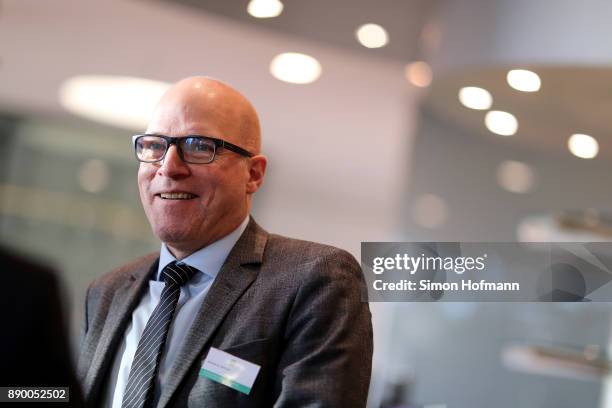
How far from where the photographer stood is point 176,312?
2.35 meters

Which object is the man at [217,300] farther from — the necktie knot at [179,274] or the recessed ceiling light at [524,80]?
the recessed ceiling light at [524,80]

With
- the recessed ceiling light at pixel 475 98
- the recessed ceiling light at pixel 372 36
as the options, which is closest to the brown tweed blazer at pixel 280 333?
the recessed ceiling light at pixel 475 98

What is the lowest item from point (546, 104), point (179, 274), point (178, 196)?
point (179, 274)

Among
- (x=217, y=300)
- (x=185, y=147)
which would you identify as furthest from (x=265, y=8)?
(x=217, y=300)

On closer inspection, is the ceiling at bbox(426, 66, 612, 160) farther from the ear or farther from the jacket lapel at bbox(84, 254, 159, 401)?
the jacket lapel at bbox(84, 254, 159, 401)

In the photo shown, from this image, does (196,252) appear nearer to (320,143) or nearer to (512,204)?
(320,143)

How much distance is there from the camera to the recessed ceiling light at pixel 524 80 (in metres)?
5.04

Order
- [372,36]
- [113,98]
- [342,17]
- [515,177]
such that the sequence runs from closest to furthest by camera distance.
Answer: [113,98] → [342,17] → [372,36] → [515,177]

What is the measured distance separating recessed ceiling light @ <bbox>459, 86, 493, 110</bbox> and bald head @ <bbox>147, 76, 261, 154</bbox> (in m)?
3.13

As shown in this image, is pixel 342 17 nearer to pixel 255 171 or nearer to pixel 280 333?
pixel 255 171

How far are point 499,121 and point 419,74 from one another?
877 mm

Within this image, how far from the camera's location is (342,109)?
18.5 feet

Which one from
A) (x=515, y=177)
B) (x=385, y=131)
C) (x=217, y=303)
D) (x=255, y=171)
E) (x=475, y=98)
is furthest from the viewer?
(x=515, y=177)

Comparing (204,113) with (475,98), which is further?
(475,98)
